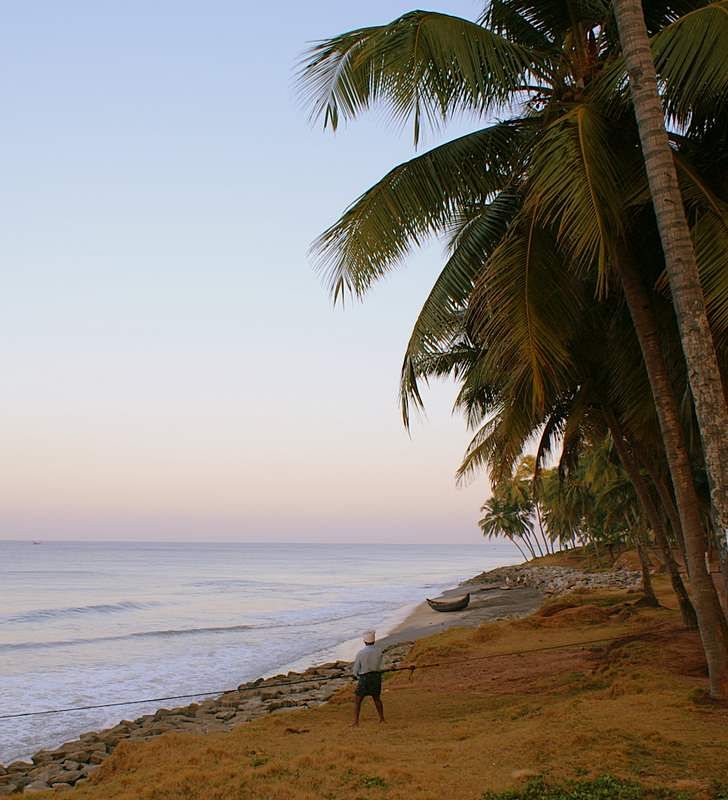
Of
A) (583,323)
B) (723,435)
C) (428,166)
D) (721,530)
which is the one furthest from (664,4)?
(721,530)

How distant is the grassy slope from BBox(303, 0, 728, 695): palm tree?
155cm

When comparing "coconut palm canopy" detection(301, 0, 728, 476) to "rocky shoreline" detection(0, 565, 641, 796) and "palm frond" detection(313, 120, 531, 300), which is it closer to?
"palm frond" detection(313, 120, 531, 300)

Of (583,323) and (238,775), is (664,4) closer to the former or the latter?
(583,323)

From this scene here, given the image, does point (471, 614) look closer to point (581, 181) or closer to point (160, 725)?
point (160, 725)

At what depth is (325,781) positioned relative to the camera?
263 inches

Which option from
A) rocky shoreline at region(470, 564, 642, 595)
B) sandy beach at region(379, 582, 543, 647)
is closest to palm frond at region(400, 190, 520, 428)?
sandy beach at region(379, 582, 543, 647)

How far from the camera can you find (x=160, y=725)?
13383 mm

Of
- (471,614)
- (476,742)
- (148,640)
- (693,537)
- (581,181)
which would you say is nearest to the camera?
(476,742)

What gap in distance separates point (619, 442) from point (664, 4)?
24.5 feet

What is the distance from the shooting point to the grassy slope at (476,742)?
625 cm

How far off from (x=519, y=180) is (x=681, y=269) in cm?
356

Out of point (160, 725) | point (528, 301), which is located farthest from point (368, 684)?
point (160, 725)

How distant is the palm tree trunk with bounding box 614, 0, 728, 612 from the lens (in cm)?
657

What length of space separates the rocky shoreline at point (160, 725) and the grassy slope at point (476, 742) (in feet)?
5.52
